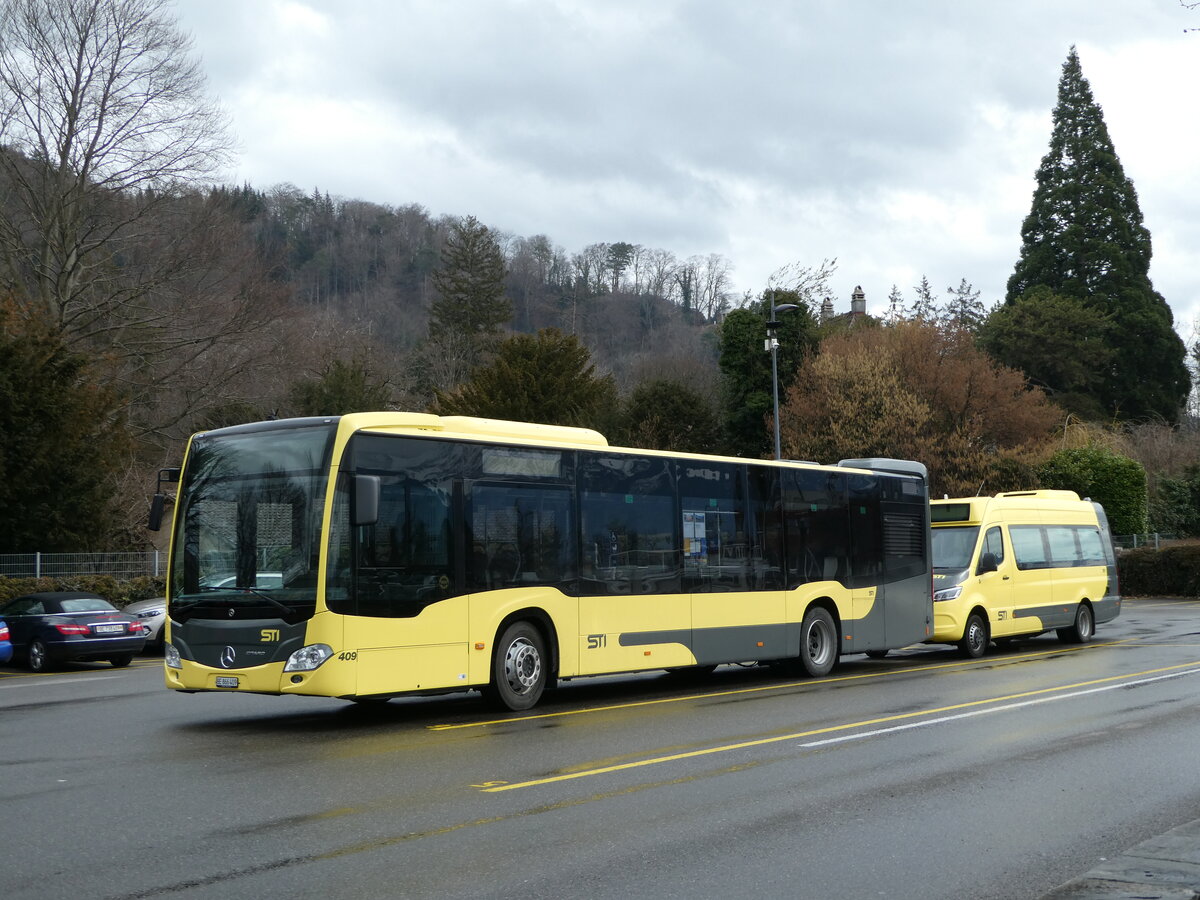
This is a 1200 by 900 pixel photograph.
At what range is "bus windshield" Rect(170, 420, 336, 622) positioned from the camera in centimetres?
1188

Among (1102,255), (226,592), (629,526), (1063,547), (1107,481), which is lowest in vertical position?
(226,592)

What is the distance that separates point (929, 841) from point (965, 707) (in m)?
6.71

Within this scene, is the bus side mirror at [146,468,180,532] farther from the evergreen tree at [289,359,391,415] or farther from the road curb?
the evergreen tree at [289,359,391,415]

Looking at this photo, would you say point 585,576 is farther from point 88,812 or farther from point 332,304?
point 332,304

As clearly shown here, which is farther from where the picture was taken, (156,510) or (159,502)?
(156,510)

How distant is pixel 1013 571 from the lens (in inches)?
872

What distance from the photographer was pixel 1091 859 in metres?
6.79

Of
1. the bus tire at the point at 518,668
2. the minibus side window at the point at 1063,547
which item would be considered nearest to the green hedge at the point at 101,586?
the bus tire at the point at 518,668

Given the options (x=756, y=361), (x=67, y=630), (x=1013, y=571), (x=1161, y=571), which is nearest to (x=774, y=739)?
(x=1013, y=571)

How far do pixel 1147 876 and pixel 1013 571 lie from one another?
662 inches

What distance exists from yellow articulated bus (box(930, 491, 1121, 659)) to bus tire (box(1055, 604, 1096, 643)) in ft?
0.06

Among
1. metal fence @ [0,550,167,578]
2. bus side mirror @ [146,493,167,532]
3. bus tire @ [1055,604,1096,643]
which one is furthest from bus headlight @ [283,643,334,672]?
metal fence @ [0,550,167,578]

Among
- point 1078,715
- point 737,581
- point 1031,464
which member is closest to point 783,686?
point 737,581

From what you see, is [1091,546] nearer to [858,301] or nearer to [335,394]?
[335,394]
